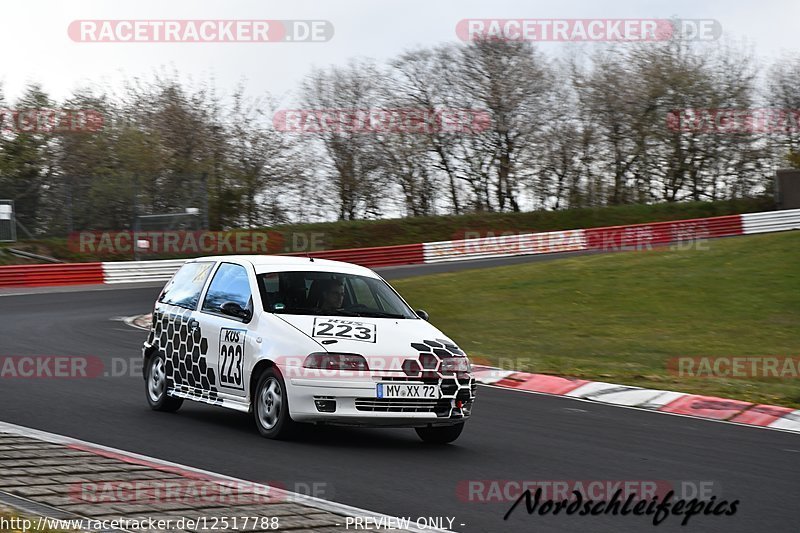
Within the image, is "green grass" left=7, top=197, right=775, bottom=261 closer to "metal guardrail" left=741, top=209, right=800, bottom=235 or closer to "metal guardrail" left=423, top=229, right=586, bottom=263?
"metal guardrail" left=423, top=229, right=586, bottom=263

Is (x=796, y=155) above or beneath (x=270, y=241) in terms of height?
above

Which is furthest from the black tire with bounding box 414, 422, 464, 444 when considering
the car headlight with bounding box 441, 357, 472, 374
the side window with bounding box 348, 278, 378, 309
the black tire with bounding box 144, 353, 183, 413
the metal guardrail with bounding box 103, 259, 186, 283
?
the metal guardrail with bounding box 103, 259, 186, 283

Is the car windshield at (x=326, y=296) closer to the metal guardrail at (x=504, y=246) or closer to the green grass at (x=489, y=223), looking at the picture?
the metal guardrail at (x=504, y=246)

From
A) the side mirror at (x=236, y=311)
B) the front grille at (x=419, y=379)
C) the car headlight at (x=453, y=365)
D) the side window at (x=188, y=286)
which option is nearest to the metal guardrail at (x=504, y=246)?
the side window at (x=188, y=286)

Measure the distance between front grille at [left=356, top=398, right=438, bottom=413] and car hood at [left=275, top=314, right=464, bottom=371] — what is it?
0.26 meters

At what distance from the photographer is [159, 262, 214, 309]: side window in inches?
416

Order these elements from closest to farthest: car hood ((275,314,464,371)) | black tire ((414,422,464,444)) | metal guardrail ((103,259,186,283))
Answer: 1. car hood ((275,314,464,371))
2. black tire ((414,422,464,444))
3. metal guardrail ((103,259,186,283))

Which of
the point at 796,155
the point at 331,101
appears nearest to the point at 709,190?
the point at 796,155

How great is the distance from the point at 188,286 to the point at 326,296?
1.76 metres

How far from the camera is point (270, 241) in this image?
4172cm

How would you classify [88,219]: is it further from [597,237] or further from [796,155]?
[796,155]

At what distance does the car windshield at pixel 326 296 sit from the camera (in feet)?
Result: 31.4

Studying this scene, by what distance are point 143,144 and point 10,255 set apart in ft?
36.5

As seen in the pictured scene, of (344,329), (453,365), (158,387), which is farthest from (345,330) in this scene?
(158,387)
